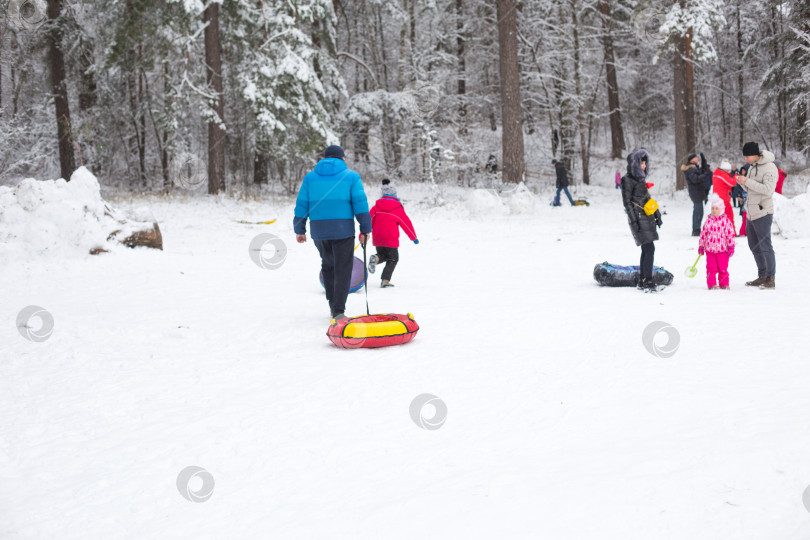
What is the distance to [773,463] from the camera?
3.00 meters

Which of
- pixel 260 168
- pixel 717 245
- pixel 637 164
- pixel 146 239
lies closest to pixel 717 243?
pixel 717 245

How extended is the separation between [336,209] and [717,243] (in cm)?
495

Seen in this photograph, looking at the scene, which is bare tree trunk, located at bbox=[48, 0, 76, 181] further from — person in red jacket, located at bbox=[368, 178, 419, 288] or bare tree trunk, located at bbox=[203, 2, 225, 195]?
person in red jacket, located at bbox=[368, 178, 419, 288]

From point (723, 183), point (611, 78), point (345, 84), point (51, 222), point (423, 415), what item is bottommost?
point (423, 415)

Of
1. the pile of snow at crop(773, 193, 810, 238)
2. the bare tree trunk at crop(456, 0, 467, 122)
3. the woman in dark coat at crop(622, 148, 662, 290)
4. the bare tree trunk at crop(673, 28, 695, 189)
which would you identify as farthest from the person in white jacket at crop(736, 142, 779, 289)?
the bare tree trunk at crop(456, 0, 467, 122)

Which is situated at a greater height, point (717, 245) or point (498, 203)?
point (498, 203)

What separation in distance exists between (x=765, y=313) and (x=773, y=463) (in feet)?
12.4

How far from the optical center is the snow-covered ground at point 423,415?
2.83 metres

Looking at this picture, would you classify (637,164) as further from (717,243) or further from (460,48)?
(460,48)

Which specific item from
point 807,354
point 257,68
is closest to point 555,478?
point 807,354

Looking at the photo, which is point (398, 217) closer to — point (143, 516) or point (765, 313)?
point (765, 313)

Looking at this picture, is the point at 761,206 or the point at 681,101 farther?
the point at 681,101

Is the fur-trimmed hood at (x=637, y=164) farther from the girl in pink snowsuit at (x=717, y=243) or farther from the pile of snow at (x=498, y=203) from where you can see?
the pile of snow at (x=498, y=203)

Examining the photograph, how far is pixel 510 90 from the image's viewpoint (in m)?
18.6
